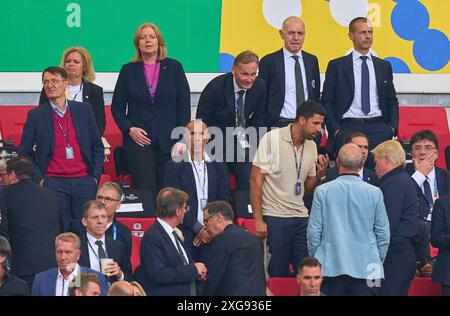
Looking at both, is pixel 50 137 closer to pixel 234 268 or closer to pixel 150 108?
pixel 150 108

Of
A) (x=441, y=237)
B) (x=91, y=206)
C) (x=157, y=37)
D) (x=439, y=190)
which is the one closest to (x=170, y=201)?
(x=91, y=206)

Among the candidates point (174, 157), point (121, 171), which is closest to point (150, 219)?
point (174, 157)

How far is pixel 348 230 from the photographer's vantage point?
10672 mm

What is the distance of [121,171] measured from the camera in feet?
44.6

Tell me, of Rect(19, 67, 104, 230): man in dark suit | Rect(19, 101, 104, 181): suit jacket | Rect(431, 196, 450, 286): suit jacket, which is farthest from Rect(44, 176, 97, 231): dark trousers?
Rect(431, 196, 450, 286): suit jacket

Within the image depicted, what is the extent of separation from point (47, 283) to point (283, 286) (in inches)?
71.9

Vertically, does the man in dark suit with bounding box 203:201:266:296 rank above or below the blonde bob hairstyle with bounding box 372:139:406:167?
below

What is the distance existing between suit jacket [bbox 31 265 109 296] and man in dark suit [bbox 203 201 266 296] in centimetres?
79

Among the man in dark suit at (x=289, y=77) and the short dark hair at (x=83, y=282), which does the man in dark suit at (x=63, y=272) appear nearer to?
the short dark hair at (x=83, y=282)

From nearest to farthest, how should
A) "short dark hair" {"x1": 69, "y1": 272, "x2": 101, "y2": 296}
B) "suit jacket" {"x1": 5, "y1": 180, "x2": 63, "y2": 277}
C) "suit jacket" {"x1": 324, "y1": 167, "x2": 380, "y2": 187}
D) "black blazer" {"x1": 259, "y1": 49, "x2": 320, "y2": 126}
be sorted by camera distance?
"short dark hair" {"x1": 69, "y1": 272, "x2": 101, "y2": 296} < "suit jacket" {"x1": 5, "y1": 180, "x2": 63, "y2": 277} < "suit jacket" {"x1": 324, "y1": 167, "x2": 380, "y2": 187} < "black blazer" {"x1": 259, "y1": 49, "x2": 320, "y2": 126}

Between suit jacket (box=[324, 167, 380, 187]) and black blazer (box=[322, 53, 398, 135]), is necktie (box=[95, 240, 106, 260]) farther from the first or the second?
black blazer (box=[322, 53, 398, 135])

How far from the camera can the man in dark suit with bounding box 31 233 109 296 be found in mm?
10266
